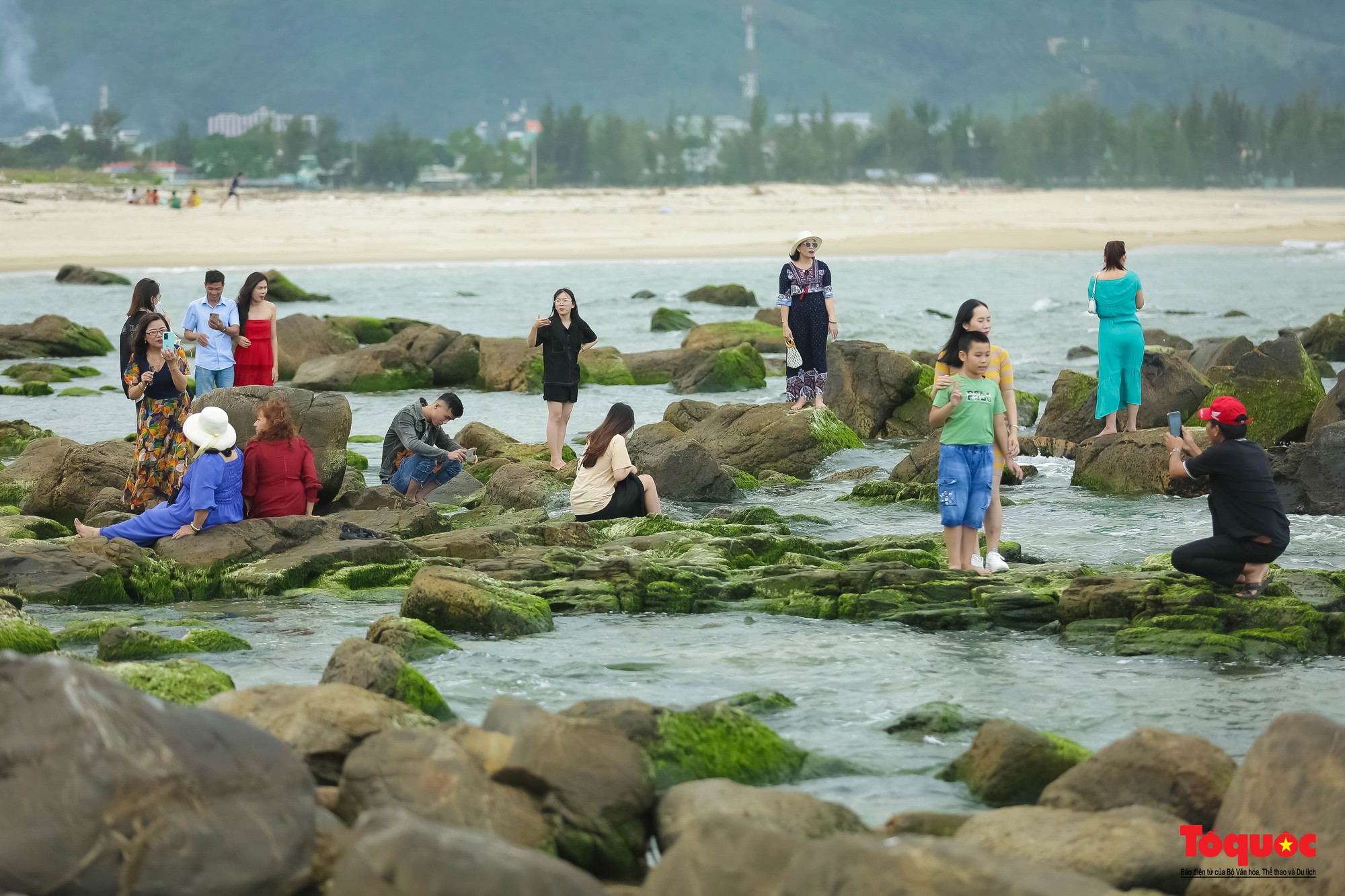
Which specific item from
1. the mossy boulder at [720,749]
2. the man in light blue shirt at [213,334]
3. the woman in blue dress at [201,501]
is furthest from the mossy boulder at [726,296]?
the mossy boulder at [720,749]

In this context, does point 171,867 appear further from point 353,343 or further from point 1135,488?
point 353,343

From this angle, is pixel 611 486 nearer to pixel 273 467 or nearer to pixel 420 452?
pixel 420 452

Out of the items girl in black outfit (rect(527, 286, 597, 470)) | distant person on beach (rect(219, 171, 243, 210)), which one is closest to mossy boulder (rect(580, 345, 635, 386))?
girl in black outfit (rect(527, 286, 597, 470))

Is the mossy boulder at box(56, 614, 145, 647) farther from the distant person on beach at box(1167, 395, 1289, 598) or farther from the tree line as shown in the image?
the tree line

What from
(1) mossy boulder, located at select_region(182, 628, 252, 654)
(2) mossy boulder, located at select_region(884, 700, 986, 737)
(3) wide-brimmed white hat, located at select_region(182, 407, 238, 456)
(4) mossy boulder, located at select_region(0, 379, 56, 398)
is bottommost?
(2) mossy boulder, located at select_region(884, 700, 986, 737)

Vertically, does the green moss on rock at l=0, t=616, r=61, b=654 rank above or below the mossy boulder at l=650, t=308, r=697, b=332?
below

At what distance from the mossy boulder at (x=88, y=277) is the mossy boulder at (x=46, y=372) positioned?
60.3 feet

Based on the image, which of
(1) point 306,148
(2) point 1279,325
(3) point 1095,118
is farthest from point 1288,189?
(2) point 1279,325

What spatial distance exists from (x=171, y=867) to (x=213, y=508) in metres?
5.95

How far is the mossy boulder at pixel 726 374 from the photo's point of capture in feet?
72.6

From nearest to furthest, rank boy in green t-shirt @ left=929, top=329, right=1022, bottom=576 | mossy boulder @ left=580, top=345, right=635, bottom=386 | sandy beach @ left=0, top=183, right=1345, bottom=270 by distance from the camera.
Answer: boy in green t-shirt @ left=929, top=329, right=1022, bottom=576
mossy boulder @ left=580, top=345, right=635, bottom=386
sandy beach @ left=0, top=183, right=1345, bottom=270

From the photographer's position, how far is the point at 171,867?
195 inches

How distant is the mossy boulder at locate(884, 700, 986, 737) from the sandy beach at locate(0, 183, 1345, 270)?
4589cm

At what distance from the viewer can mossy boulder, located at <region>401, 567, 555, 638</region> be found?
30.3 feet
